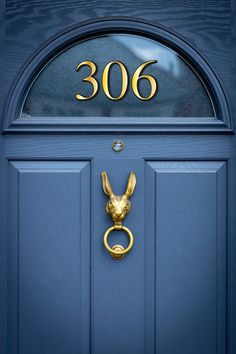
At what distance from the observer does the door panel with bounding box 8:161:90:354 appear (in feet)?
5.97

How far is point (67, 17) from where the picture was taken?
182cm

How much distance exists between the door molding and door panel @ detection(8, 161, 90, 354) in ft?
0.38

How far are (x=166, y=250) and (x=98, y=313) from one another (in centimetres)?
29

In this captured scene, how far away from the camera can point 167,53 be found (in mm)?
1841

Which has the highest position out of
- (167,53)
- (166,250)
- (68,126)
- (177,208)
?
(167,53)

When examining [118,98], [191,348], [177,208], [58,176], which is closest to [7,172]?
[58,176]

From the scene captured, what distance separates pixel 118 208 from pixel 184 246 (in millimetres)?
241

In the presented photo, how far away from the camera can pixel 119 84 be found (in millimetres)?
1838

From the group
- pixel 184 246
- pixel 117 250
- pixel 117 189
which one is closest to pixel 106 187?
pixel 117 189

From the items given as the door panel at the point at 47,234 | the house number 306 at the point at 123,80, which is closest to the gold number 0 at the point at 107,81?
the house number 306 at the point at 123,80

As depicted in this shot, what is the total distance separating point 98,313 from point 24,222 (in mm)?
363

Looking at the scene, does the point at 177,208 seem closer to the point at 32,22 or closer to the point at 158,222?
the point at 158,222

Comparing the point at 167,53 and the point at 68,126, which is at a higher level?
the point at 167,53

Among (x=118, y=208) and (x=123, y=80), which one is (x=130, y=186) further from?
(x=123, y=80)
